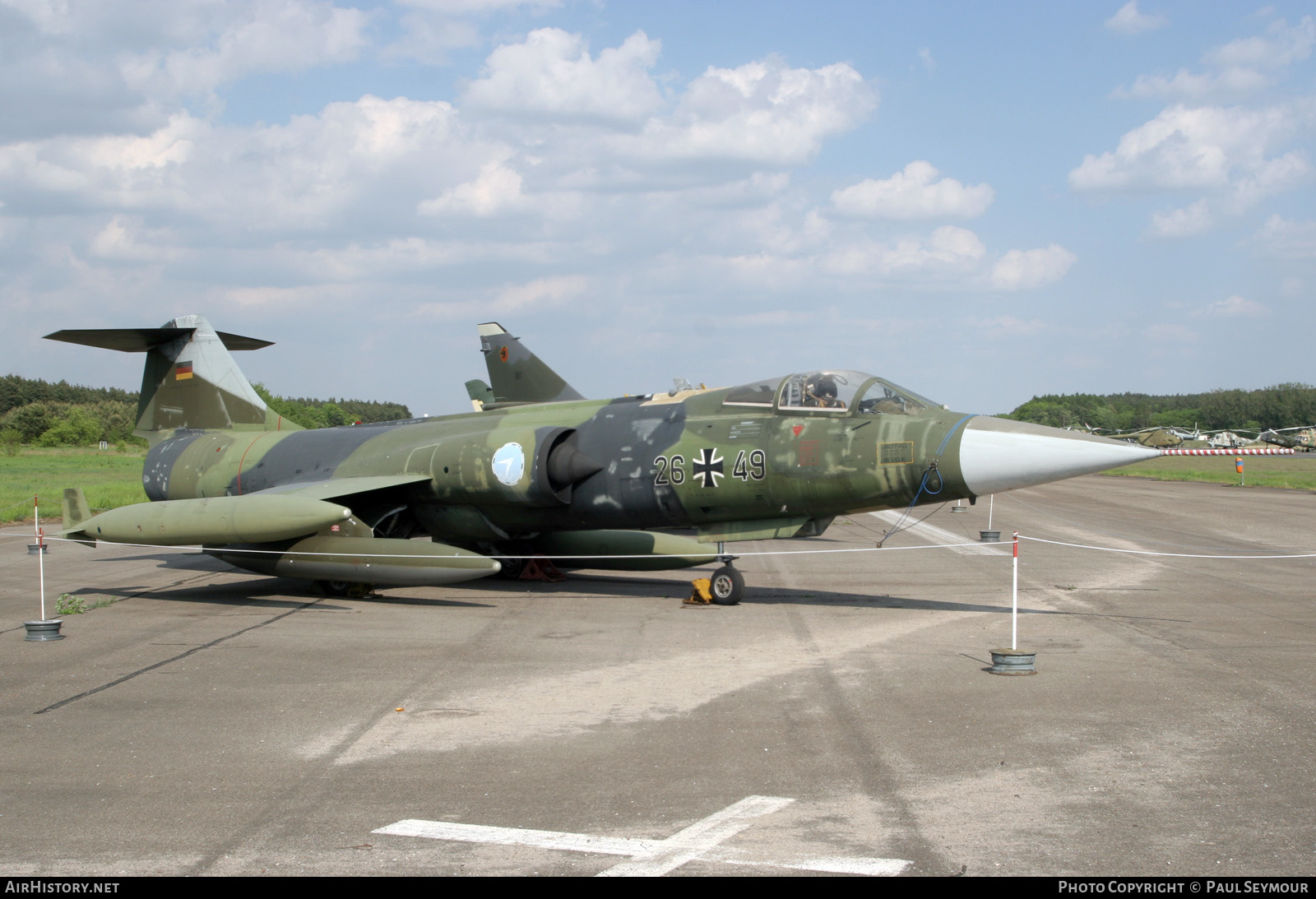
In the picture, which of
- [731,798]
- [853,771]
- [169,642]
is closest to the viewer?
[731,798]

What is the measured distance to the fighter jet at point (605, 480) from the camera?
10.7 metres

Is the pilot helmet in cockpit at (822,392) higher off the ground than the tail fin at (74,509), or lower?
higher

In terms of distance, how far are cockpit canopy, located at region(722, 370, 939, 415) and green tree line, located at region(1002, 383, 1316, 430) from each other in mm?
111563

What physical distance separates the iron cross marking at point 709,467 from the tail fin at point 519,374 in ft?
37.2

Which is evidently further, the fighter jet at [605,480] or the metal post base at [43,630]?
the fighter jet at [605,480]

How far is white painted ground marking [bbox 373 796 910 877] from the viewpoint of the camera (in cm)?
427

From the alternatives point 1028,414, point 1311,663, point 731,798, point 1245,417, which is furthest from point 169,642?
point 1245,417

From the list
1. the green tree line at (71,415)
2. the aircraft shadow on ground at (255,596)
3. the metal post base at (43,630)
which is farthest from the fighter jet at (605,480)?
the green tree line at (71,415)

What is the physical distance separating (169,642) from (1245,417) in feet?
499

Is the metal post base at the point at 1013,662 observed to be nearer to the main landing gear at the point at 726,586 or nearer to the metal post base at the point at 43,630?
the main landing gear at the point at 726,586

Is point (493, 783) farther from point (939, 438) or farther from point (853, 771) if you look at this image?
point (939, 438)

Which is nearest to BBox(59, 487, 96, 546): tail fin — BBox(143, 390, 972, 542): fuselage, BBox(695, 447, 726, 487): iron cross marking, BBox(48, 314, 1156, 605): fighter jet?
BBox(48, 314, 1156, 605): fighter jet

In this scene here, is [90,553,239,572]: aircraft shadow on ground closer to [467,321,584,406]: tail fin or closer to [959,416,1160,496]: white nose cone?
[467,321,584,406]: tail fin

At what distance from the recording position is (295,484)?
48.0 feet
